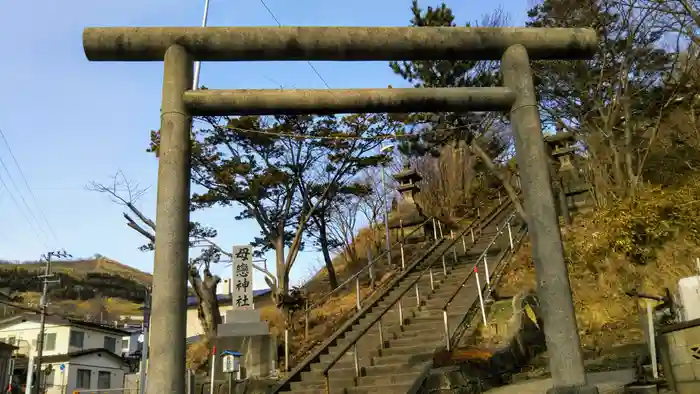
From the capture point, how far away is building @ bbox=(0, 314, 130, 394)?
3409 centimetres

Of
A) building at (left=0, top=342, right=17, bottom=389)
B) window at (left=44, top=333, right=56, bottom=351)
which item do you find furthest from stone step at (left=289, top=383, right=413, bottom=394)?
window at (left=44, top=333, right=56, bottom=351)

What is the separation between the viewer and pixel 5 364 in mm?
28656

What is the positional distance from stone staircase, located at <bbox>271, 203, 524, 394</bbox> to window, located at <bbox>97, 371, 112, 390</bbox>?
98.5ft

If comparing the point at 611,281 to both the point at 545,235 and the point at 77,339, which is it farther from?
the point at 77,339

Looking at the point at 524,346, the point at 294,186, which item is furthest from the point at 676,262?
the point at 294,186

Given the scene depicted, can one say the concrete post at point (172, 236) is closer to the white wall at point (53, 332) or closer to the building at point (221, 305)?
the building at point (221, 305)

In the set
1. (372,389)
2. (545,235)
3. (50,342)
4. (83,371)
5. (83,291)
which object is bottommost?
(372,389)

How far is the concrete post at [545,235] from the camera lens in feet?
16.4

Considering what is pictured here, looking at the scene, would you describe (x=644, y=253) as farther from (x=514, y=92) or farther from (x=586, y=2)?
(x=514, y=92)

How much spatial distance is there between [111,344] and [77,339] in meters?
3.68

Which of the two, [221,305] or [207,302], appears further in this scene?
[221,305]

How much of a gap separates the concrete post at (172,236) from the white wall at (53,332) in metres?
38.3

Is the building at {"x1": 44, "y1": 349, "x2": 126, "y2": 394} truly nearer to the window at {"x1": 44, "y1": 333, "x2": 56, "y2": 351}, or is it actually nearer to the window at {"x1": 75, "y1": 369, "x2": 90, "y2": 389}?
the window at {"x1": 75, "y1": 369, "x2": 90, "y2": 389}

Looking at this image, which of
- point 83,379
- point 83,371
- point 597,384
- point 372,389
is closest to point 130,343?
point 83,379
